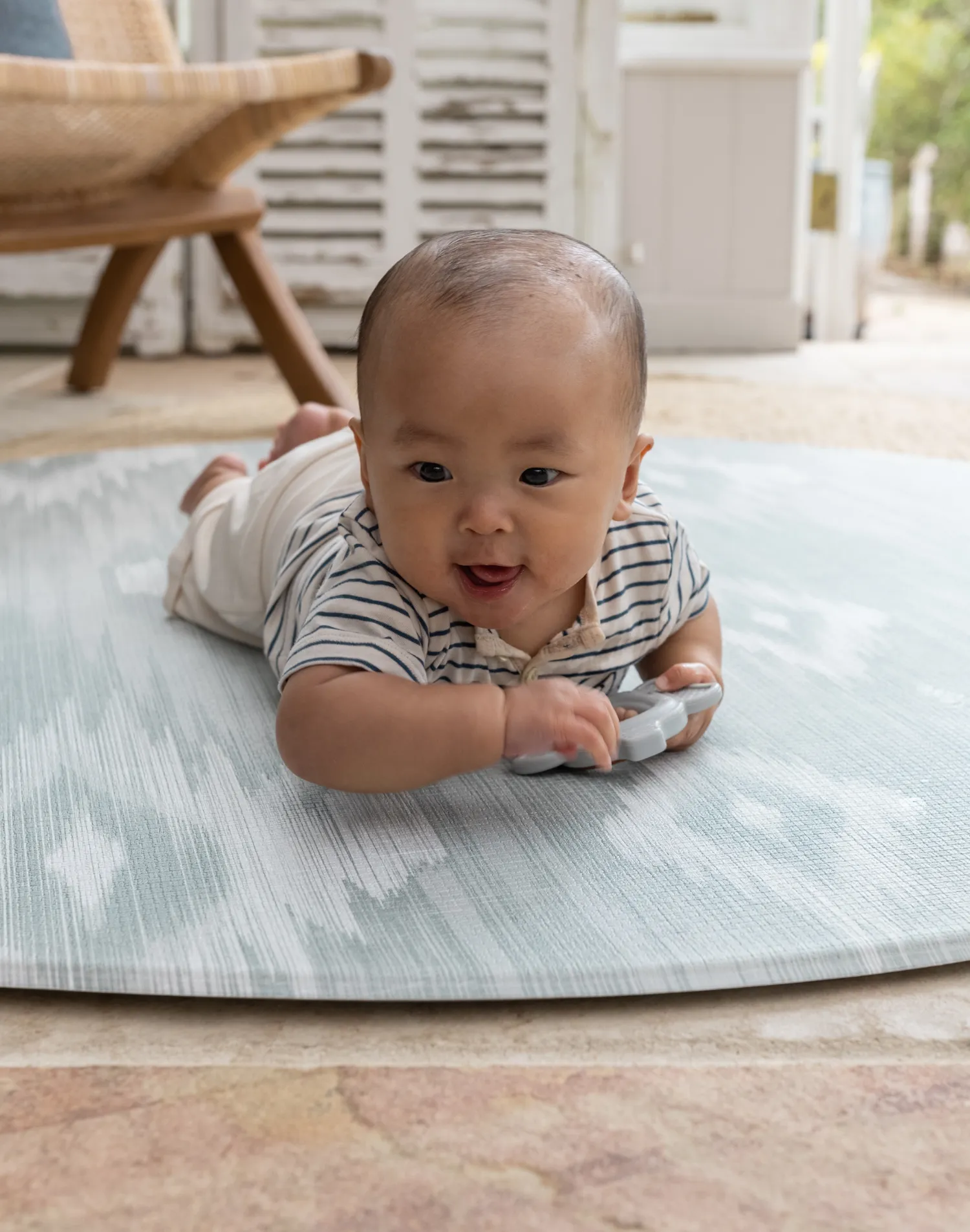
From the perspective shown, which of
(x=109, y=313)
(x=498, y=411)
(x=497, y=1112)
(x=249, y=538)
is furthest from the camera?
(x=109, y=313)

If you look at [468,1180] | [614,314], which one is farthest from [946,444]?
[468,1180]

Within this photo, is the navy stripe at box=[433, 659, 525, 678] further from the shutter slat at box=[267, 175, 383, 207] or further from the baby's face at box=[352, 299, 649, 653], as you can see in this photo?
the shutter slat at box=[267, 175, 383, 207]

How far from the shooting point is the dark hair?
610mm

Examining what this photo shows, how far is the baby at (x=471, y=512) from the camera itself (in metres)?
0.61

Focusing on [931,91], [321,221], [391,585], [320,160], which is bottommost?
[391,585]

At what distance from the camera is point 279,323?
1.76m

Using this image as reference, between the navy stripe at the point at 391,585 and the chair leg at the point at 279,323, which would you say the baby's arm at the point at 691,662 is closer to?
the navy stripe at the point at 391,585

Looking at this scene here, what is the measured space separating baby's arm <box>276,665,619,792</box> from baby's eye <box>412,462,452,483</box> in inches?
3.7

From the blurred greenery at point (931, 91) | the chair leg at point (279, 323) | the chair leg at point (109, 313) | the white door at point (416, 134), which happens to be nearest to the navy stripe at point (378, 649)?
the chair leg at point (279, 323)

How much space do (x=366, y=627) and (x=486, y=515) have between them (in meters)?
0.09

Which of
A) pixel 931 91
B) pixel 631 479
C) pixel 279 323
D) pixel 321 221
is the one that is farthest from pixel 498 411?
pixel 931 91

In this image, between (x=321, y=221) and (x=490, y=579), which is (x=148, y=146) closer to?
(x=321, y=221)

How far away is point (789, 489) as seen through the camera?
1.36 meters

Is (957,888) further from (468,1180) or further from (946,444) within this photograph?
(946,444)
